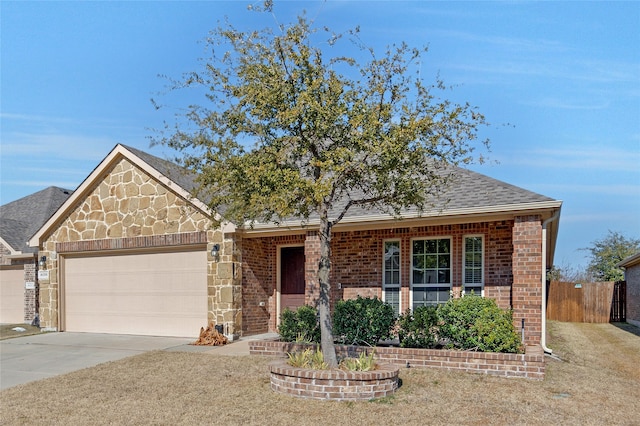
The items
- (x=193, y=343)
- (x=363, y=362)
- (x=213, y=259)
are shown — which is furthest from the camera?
(x=213, y=259)

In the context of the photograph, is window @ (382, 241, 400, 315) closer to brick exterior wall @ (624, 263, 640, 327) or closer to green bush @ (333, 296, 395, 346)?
green bush @ (333, 296, 395, 346)

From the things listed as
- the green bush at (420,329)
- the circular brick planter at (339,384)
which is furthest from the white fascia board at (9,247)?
the circular brick planter at (339,384)

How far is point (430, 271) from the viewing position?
12703mm

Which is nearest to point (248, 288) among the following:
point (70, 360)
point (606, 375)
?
point (70, 360)

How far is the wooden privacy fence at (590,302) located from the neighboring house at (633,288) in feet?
2.21

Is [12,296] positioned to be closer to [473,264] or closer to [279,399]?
[279,399]

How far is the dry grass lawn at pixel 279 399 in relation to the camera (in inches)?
276

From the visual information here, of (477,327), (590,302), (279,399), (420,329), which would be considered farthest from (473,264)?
(590,302)

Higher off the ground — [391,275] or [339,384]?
[391,275]

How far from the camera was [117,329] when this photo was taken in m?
15.8

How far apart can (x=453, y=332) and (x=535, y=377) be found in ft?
5.08

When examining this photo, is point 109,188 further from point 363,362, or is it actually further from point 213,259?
point 363,362

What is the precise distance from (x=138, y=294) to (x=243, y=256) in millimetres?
3603

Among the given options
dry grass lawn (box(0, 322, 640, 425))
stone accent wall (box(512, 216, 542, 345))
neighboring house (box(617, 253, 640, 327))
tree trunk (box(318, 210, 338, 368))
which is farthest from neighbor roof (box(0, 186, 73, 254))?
neighboring house (box(617, 253, 640, 327))
